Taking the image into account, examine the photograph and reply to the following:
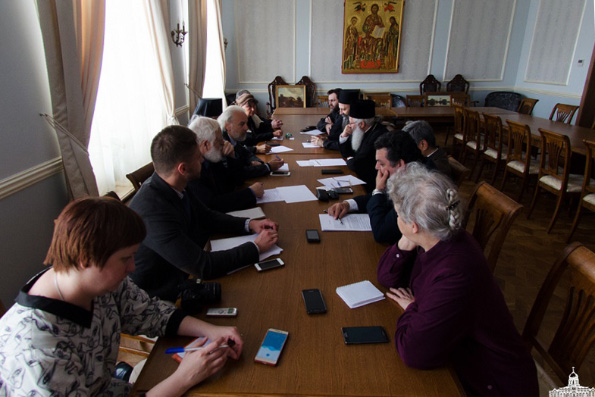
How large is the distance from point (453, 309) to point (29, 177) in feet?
7.15

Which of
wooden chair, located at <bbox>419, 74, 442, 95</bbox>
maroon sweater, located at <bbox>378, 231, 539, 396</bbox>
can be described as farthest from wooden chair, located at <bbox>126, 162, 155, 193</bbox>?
wooden chair, located at <bbox>419, 74, 442, 95</bbox>

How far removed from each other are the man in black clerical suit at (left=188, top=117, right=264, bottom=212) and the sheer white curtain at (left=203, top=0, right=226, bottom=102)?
5018mm

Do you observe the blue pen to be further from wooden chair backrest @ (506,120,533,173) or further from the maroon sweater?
wooden chair backrest @ (506,120,533,173)

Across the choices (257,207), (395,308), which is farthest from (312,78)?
(395,308)

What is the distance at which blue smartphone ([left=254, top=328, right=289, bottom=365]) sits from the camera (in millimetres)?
1070

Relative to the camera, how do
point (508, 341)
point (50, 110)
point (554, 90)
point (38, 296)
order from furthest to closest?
point (554, 90) → point (50, 110) → point (508, 341) → point (38, 296)

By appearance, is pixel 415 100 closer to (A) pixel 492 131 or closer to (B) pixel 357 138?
(A) pixel 492 131

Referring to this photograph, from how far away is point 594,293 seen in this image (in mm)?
1215

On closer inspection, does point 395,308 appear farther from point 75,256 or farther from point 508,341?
point 75,256

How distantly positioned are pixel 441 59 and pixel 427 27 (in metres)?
0.74

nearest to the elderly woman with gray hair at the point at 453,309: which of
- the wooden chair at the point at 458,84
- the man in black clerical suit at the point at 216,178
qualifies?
the man in black clerical suit at the point at 216,178

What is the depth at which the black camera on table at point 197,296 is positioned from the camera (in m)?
1.29

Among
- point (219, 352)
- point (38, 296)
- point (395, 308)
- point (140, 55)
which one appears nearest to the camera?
point (38, 296)

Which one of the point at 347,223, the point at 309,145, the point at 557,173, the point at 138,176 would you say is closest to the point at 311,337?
the point at 347,223
